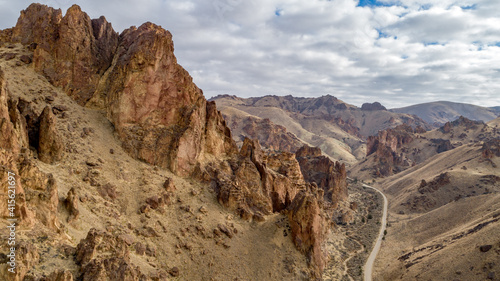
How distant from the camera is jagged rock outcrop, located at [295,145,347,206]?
102m

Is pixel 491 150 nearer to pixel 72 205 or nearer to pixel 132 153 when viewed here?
pixel 132 153

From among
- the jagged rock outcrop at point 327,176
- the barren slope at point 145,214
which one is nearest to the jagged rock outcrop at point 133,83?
the barren slope at point 145,214

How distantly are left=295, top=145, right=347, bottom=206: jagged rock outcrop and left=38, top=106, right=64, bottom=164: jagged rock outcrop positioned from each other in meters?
82.2

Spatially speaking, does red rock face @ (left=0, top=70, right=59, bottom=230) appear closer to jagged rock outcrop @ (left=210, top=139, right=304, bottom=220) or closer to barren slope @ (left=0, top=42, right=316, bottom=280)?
barren slope @ (left=0, top=42, right=316, bottom=280)

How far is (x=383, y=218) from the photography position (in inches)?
3799

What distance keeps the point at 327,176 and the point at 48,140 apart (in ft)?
299

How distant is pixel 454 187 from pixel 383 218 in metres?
32.9

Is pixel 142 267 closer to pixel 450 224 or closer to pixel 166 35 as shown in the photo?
pixel 166 35

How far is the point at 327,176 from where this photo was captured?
10775cm

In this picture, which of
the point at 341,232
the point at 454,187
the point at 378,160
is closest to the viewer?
the point at 341,232

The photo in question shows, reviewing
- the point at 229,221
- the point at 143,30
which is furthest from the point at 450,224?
the point at 143,30

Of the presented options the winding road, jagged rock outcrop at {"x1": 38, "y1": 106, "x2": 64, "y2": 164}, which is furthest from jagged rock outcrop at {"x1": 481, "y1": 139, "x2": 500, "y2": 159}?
jagged rock outcrop at {"x1": 38, "y1": 106, "x2": 64, "y2": 164}

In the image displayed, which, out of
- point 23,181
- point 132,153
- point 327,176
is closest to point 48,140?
point 23,181

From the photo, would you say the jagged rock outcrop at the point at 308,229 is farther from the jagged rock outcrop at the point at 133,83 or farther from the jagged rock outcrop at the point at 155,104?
the jagged rock outcrop at the point at 155,104
